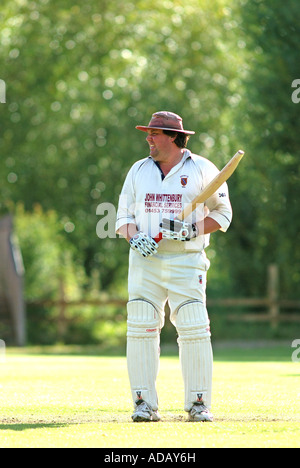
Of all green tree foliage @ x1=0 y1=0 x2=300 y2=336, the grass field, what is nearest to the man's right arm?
the grass field

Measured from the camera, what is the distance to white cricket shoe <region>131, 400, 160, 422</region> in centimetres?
620

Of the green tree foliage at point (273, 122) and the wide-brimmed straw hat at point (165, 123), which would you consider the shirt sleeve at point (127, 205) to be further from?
the green tree foliage at point (273, 122)

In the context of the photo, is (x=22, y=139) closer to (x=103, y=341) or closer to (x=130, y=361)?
(x=103, y=341)

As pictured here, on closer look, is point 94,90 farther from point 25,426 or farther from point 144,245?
point 25,426

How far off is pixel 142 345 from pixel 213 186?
1.16 m

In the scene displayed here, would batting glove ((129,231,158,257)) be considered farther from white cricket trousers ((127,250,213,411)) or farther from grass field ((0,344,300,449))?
grass field ((0,344,300,449))

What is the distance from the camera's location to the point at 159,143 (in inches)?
264

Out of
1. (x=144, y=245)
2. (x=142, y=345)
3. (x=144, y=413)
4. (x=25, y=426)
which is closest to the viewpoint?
(x=25, y=426)

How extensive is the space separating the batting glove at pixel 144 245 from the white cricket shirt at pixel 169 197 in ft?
0.53

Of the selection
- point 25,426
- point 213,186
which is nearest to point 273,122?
point 213,186

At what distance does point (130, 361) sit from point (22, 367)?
644 cm

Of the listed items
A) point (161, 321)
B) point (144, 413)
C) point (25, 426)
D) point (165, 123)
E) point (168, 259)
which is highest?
point (165, 123)

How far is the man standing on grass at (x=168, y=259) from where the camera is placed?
6445 millimetres

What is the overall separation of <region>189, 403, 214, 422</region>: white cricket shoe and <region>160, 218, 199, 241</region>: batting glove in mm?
1093
